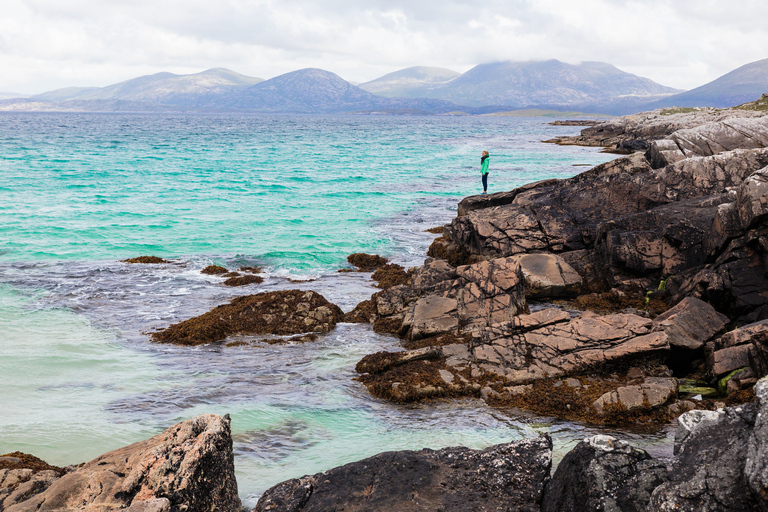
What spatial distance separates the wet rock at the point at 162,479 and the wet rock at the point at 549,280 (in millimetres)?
9422

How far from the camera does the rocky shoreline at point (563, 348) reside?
16.4ft

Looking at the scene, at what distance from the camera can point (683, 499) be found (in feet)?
14.0

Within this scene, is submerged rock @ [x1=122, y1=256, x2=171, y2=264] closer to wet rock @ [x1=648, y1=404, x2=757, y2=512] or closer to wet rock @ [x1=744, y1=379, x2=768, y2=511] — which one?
wet rock @ [x1=648, y1=404, x2=757, y2=512]

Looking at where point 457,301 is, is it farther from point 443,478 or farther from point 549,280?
point 443,478

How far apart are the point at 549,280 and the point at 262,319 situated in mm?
7156

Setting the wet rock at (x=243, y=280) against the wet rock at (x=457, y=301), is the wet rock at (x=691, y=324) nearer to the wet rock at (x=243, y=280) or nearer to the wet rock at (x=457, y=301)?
Answer: the wet rock at (x=457, y=301)

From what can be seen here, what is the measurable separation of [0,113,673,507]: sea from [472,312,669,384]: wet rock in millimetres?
1090

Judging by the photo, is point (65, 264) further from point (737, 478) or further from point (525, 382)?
point (737, 478)

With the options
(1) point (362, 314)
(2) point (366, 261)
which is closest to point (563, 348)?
(1) point (362, 314)

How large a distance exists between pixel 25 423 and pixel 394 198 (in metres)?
27.6

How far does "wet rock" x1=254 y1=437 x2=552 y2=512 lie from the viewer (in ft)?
17.3

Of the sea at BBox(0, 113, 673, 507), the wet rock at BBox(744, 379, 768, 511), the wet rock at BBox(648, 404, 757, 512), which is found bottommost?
the sea at BBox(0, 113, 673, 507)

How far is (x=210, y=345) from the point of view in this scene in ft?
39.6

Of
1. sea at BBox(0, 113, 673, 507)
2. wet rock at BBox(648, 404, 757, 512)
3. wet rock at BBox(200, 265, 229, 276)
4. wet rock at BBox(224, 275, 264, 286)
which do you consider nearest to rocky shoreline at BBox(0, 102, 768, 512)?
wet rock at BBox(648, 404, 757, 512)
